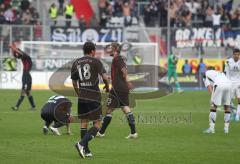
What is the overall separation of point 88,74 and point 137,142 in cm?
327

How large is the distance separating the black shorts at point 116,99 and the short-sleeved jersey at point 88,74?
133 inches

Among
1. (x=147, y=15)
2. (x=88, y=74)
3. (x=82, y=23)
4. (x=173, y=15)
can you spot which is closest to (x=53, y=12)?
(x=82, y=23)

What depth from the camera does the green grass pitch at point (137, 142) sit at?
13.7 metres

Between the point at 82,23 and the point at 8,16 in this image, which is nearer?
the point at 8,16

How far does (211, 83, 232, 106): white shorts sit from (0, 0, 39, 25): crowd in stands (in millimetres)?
25316

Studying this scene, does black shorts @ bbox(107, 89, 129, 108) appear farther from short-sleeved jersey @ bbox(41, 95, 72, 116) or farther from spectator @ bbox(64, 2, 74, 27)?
spectator @ bbox(64, 2, 74, 27)


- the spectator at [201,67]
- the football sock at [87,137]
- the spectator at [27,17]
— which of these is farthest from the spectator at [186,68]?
the football sock at [87,137]

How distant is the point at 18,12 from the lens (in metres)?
43.5

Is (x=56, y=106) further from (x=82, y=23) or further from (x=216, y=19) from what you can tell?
(x=216, y=19)

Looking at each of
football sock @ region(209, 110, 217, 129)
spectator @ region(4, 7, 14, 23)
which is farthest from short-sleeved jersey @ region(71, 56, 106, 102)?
spectator @ region(4, 7, 14, 23)

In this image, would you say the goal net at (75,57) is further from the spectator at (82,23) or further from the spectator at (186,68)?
the spectator at (82,23)

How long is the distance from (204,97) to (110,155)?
2064 centimetres

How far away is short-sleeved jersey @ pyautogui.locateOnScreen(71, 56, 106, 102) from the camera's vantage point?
13805 millimetres

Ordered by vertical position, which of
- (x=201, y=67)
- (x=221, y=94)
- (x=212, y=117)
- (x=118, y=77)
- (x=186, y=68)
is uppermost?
(x=118, y=77)
